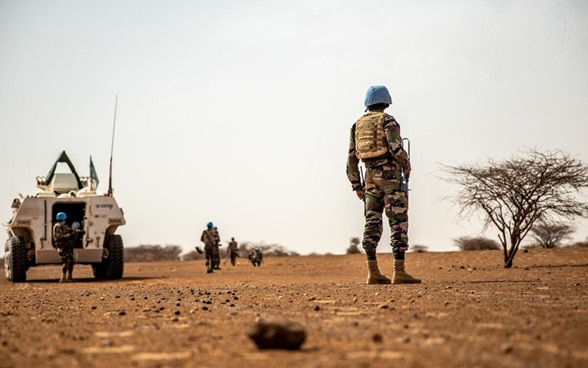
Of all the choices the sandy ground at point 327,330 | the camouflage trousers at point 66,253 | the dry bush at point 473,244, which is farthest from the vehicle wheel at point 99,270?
the dry bush at point 473,244

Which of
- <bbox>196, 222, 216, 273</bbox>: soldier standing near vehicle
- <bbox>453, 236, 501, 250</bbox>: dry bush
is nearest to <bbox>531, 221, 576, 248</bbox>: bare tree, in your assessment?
<bbox>453, 236, 501, 250</bbox>: dry bush

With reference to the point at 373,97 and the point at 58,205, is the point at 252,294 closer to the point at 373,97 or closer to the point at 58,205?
the point at 373,97

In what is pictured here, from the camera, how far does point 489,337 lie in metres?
5.35

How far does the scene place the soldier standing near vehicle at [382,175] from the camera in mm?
12016

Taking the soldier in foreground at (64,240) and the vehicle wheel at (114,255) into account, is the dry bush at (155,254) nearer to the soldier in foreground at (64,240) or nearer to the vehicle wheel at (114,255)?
the vehicle wheel at (114,255)

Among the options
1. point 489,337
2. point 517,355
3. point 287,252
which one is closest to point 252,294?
point 489,337

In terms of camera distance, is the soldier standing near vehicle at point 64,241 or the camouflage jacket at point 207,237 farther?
the camouflage jacket at point 207,237

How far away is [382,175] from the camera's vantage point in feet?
39.7

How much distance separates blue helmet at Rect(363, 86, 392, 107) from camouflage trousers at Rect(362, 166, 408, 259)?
3.03ft

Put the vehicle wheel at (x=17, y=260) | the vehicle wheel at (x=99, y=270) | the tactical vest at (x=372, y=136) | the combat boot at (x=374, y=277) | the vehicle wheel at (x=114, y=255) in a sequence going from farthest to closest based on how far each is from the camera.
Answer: the vehicle wheel at (x=99, y=270) → the vehicle wheel at (x=114, y=255) → the vehicle wheel at (x=17, y=260) → the combat boot at (x=374, y=277) → the tactical vest at (x=372, y=136)

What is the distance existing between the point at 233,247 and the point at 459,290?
95.9 feet

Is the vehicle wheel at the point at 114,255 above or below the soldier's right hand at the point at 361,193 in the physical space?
below

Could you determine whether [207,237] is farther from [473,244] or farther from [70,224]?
[473,244]

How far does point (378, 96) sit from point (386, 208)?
5.03ft
